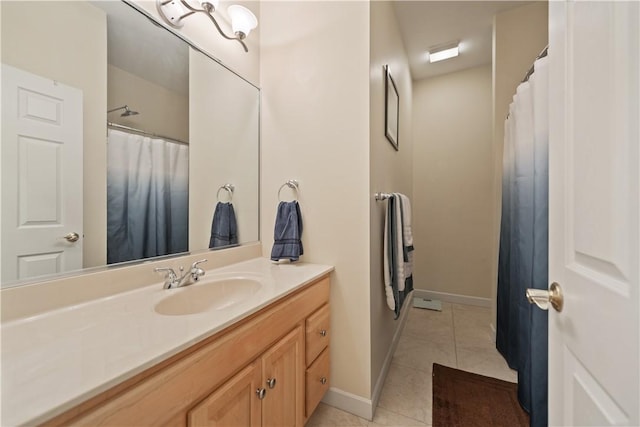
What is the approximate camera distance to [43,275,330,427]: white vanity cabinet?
0.52 metres

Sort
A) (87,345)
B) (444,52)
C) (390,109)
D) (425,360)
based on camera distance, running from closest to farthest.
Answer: (87,345) → (390,109) → (425,360) → (444,52)

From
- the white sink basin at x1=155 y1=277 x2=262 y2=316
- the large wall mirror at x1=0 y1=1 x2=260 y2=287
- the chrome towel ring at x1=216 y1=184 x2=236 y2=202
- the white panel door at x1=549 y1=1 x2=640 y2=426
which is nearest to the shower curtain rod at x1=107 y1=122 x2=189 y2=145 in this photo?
the large wall mirror at x1=0 y1=1 x2=260 y2=287

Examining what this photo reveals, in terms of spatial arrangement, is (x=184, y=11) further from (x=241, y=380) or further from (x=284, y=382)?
(x=284, y=382)

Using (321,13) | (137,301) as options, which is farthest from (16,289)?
A: (321,13)

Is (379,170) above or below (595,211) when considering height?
above

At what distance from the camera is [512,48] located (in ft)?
6.72

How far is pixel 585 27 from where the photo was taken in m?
0.51

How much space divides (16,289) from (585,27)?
4.94 feet

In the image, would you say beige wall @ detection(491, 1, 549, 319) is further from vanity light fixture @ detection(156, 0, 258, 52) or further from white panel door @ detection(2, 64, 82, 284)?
white panel door @ detection(2, 64, 82, 284)

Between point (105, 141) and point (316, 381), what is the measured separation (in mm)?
1355

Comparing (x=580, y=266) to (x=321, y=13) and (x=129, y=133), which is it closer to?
Answer: (x=129, y=133)

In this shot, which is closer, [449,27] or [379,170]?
[379,170]

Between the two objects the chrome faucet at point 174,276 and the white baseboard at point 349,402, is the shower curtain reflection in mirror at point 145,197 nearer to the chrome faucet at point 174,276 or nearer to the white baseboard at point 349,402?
the chrome faucet at point 174,276

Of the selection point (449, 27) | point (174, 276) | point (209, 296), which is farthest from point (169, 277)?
point (449, 27)
